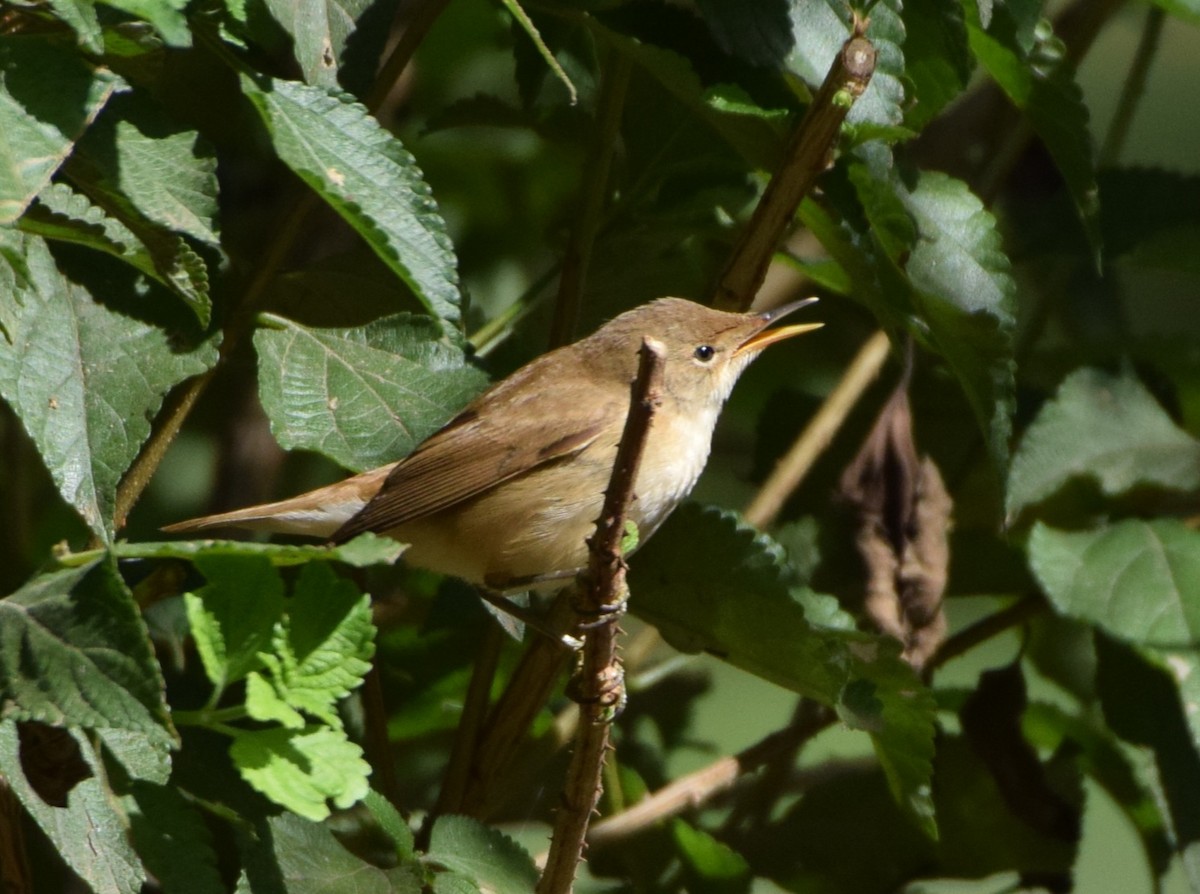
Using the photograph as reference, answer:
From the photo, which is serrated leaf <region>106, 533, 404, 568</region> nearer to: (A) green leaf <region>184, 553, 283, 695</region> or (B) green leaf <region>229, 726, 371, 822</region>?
(A) green leaf <region>184, 553, 283, 695</region>

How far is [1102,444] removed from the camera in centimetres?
275

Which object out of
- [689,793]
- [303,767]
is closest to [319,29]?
[303,767]

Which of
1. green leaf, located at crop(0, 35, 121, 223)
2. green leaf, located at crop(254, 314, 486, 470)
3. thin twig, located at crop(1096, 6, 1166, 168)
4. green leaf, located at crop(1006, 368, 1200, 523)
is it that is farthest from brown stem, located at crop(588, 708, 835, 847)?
green leaf, located at crop(0, 35, 121, 223)

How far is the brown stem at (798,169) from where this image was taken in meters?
1.85

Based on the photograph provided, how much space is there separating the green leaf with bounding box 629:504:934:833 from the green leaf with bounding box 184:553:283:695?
718 mm

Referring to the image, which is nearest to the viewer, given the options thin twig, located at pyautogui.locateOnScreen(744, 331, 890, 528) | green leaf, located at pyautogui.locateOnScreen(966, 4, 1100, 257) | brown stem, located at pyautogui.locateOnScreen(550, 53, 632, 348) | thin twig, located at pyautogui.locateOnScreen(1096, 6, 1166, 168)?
green leaf, located at pyautogui.locateOnScreen(966, 4, 1100, 257)

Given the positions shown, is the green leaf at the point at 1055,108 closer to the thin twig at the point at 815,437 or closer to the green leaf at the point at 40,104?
the thin twig at the point at 815,437

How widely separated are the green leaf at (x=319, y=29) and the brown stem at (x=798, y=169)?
2.00ft

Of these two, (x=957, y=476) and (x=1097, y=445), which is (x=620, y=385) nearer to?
(x=957, y=476)

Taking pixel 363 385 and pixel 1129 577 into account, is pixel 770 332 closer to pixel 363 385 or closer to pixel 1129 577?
pixel 1129 577

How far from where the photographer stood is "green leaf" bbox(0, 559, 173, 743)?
143 cm

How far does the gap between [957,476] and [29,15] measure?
2.03 metres

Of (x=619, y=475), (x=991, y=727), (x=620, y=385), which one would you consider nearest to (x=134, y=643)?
(x=619, y=475)

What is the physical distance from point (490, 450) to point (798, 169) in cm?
106
